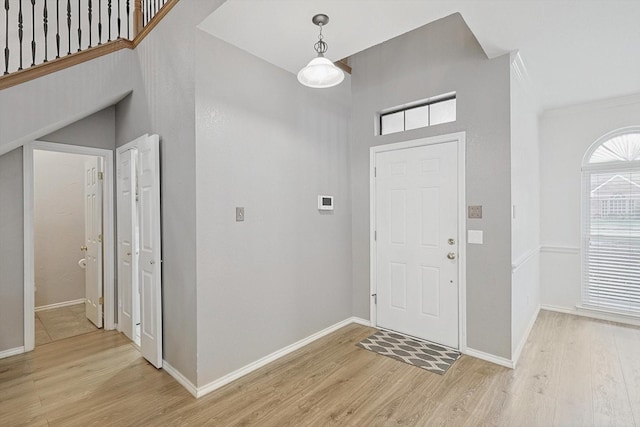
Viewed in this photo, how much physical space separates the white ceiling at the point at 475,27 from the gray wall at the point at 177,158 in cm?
32

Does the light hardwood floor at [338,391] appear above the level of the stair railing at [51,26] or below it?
below

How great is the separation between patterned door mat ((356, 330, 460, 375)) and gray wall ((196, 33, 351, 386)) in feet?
1.85

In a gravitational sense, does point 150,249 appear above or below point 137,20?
below

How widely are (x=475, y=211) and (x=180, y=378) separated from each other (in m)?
2.95

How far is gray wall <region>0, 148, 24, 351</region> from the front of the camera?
9.93ft

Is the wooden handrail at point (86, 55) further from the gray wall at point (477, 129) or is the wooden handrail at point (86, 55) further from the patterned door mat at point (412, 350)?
the patterned door mat at point (412, 350)

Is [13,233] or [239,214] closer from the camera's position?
[239,214]

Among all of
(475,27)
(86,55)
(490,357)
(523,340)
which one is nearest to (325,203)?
(475,27)

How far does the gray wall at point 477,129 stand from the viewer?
2742mm

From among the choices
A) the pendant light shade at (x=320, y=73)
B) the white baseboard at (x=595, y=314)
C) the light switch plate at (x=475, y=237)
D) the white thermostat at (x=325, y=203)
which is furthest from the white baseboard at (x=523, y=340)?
the pendant light shade at (x=320, y=73)

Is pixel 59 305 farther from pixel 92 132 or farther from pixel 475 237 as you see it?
pixel 475 237

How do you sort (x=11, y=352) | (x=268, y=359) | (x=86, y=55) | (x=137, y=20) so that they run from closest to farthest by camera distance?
(x=86, y=55) < (x=268, y=359) < (x=11, y=352) < (x=137, y=20)

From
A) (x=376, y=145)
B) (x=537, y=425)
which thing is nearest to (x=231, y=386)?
(x=537, y=425)

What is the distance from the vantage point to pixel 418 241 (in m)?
3.33
